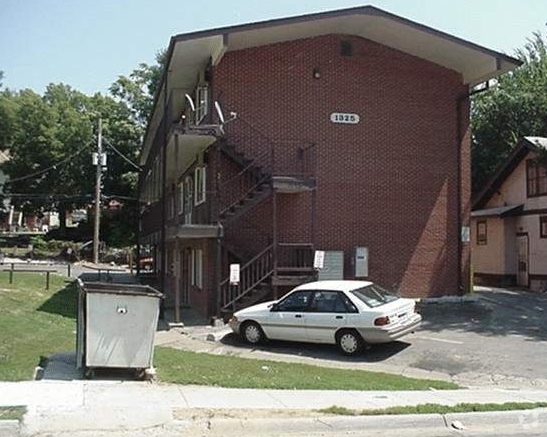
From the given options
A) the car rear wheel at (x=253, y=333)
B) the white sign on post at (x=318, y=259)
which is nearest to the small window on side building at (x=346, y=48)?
the white sign on post at (x=318, y=259)

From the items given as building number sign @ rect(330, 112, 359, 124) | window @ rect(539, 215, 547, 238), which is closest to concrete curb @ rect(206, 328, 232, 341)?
building number sign @ rect(330, 112, 359, 124)

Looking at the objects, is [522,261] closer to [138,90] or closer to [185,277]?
[185,277]

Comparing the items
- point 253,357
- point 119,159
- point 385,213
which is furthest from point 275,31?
point 119,159

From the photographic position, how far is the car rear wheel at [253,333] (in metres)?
16.2

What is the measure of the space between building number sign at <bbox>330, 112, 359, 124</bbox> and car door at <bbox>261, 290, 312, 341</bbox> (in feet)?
25.6

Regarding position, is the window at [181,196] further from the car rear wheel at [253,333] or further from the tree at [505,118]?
the tree at [505,118]

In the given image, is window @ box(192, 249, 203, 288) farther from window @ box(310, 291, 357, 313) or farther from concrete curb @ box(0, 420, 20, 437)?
concrete curb @ box(0, 420, 20, 437)

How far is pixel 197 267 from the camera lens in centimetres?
2420

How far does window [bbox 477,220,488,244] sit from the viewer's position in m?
33.4

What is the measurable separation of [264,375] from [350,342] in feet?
12.2

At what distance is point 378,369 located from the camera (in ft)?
45.1

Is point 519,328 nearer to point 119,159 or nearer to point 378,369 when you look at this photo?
point 378,369

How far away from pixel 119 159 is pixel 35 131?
8.24 meters

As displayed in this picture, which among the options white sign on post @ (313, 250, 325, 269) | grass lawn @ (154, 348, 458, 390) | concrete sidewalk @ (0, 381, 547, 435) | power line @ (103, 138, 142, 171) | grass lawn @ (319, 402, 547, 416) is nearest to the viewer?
concrete sidewalk @ (0, 381, 547, 435)
